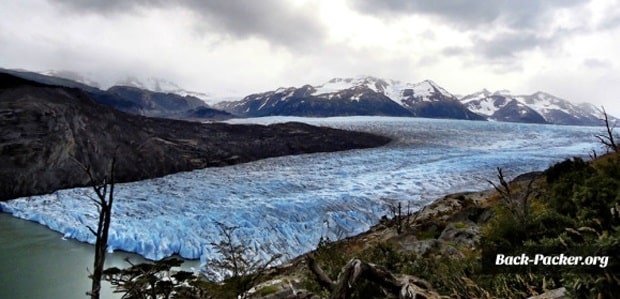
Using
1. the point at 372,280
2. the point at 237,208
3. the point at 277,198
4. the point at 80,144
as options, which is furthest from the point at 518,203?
the point at 80,144

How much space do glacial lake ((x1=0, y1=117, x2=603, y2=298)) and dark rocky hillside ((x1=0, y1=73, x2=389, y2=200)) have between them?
7.78 feet

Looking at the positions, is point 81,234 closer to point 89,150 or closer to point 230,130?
point 89,150

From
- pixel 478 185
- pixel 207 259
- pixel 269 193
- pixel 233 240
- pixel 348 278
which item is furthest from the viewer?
pixel 478 185

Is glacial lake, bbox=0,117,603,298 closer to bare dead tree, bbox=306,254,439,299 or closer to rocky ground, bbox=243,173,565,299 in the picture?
rocky ground, bbox=243,173,565,299

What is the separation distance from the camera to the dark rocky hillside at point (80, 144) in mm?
27672

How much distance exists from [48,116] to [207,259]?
72.7 feet

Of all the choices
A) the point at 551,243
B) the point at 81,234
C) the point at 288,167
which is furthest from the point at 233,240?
the point at 288,167

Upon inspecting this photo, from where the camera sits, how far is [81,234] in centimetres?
1911

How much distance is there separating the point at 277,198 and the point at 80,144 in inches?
671

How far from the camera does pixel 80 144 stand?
30.8 meters

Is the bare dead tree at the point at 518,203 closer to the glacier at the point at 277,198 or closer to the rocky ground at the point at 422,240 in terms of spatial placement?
the rocky ground at the point at 422,240

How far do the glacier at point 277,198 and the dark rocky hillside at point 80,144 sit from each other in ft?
7.26

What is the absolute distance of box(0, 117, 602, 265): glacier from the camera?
18797 millimetres

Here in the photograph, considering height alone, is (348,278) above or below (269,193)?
above
